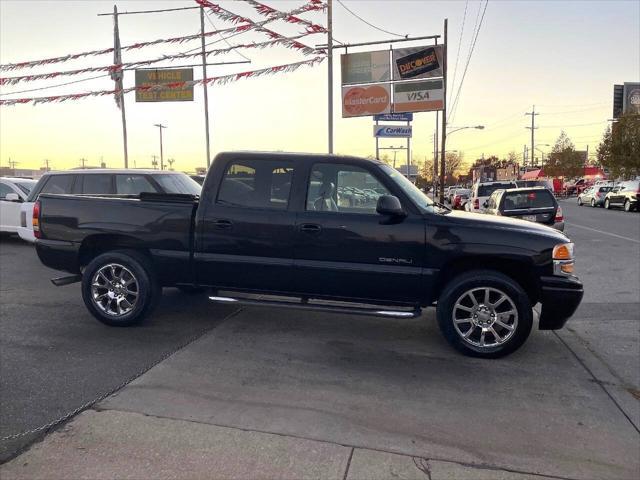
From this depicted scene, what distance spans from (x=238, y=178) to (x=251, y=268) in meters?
0.97

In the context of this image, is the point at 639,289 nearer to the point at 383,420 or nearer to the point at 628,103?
the point at 383,420

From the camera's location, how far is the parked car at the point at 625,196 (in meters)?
28.2

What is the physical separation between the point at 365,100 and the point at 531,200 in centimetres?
990

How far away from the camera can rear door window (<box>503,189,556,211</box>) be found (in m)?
13.1

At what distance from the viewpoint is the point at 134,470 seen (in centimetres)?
295

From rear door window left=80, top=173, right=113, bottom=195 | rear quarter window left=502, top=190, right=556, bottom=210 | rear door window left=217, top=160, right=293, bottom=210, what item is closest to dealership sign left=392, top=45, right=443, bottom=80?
rear quarter window left=502, top=190, right=556, bottom=210

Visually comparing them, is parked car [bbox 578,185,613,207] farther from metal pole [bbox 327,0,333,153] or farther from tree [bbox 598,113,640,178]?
metal pole [bbox 327,0,333,153]

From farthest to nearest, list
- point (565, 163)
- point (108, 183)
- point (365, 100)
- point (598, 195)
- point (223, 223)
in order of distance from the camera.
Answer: point (565, 163) < point (598, 195) < point (365, 100) < point (108, 183) < point (223, 223)

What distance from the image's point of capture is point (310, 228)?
5129mm

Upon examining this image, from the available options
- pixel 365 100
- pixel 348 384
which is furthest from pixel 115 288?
pixel 365 100

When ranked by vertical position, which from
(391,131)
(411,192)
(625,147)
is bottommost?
(411,192)

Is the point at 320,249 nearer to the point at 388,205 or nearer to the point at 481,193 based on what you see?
the point at 388,205

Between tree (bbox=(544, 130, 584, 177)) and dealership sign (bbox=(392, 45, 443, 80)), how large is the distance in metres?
60.7

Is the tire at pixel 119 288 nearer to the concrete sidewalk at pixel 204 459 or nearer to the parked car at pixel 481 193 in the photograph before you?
the concrete sidewalk at pixel 204 459
